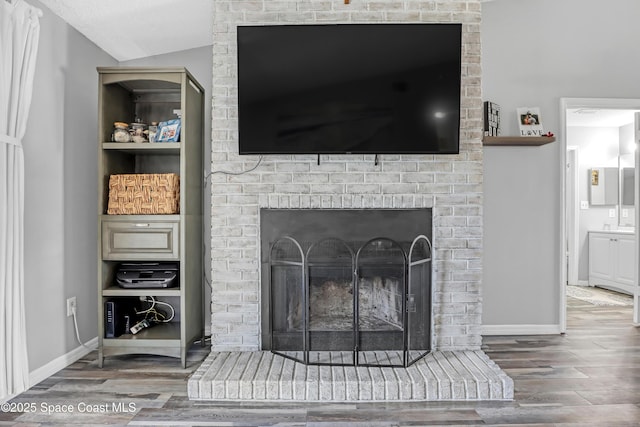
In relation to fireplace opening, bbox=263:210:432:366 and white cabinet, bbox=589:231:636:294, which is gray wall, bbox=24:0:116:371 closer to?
fireplace opening, bbox=263:210:432:366

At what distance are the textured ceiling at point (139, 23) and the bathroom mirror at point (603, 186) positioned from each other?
210 inches

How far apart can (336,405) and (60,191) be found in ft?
7.01

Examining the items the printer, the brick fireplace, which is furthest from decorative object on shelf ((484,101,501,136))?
the printer

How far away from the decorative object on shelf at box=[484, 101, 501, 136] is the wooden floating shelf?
6 cm

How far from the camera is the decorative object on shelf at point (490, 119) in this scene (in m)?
3.43

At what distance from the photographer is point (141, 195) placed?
2.85 m

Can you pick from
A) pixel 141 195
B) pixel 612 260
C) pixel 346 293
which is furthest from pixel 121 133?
pixel 612 260

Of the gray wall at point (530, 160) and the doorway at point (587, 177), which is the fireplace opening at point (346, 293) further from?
the doorway at point (587, 177)

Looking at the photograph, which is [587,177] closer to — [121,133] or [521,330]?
[521,330]

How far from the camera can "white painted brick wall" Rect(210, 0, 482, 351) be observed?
112 inches

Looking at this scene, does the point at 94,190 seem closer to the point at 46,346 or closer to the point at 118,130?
the point at 118,130

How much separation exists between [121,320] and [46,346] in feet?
1.49

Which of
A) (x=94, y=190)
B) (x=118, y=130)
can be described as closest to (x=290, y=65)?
(x=118, y=130)

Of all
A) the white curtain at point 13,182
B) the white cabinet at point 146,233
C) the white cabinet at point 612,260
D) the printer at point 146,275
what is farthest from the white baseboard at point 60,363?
the white cabinet at point 612,260
